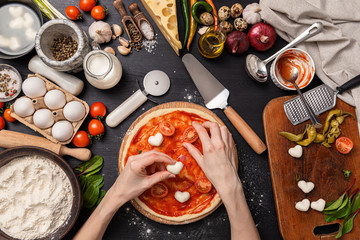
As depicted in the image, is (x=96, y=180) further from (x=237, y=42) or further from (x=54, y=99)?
(x=237, y=42)

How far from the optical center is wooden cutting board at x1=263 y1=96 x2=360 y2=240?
183 cm

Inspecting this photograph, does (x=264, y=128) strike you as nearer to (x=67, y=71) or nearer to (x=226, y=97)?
(x=226, y=97)

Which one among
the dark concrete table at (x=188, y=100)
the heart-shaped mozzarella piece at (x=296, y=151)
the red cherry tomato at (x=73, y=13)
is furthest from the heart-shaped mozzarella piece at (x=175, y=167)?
the red cherry tomato at (x=73, y=13)

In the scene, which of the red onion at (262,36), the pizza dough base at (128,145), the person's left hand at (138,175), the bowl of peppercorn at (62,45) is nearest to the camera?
the person's left hand at (138,175)

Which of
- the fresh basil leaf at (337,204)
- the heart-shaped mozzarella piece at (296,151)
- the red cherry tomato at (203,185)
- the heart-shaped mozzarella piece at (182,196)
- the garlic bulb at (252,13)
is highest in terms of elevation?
the garlic bulb at (252,13)

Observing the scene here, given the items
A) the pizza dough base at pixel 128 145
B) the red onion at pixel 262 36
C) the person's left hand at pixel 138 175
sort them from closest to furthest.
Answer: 1. the person's left hand at pixel 138 175
2. the pizza dough base at pixel 128 145
3. the red onion at pixel 262 36

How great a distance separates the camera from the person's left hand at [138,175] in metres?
1.50

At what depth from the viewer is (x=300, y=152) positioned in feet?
6.02

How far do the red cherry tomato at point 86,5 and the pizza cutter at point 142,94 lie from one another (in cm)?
63

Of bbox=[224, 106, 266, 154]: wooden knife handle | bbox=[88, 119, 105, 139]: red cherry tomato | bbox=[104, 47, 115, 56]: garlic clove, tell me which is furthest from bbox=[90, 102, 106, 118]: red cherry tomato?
bbox=[224, 106, 266, 154]: wooden knife handle

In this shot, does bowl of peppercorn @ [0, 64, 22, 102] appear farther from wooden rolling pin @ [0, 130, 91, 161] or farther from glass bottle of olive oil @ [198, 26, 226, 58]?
glass bottle of olive oil @ [198, 26, 226, 58]

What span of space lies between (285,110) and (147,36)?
112 centimetres

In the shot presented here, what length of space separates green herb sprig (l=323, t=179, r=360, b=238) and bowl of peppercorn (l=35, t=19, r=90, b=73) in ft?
6.41

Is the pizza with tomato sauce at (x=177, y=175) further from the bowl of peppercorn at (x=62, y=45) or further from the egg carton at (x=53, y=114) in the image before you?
the bowl of peppercorn at (x=62, y=45)
